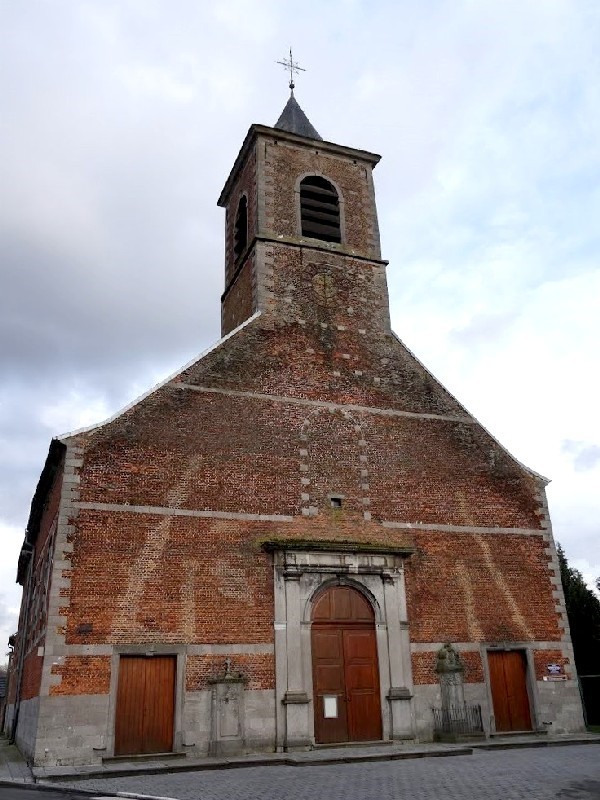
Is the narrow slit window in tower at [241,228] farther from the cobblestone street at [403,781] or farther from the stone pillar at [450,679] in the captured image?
the cobblestone street at [403,781]

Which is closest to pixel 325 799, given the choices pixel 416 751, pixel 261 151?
pixel 416 751

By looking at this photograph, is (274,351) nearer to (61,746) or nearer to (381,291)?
(381,291)

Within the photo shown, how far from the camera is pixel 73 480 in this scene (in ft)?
42.7

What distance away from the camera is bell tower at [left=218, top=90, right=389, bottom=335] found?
17578 mm

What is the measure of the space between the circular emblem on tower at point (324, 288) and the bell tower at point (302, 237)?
0.03 meters

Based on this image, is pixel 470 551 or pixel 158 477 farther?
pixel 470 551

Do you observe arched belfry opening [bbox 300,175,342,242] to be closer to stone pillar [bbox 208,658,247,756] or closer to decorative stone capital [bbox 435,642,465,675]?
decorative stone capital [bbox 435,642,465,675]

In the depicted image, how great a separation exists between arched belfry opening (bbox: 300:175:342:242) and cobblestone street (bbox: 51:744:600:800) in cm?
1309

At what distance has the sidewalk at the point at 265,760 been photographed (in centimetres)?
1060

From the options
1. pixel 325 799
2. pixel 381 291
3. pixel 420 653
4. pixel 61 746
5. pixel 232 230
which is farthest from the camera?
pixel 232 230

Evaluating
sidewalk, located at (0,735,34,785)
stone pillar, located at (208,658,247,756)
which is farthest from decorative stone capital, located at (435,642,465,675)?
sidewalk, located at (0,735,34,785)

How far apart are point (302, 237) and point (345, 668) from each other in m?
10.9

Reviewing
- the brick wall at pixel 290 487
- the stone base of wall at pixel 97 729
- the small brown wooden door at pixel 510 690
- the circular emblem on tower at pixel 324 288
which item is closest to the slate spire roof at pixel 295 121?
the brick wall at pixel 290 487

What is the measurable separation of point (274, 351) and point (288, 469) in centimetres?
300
